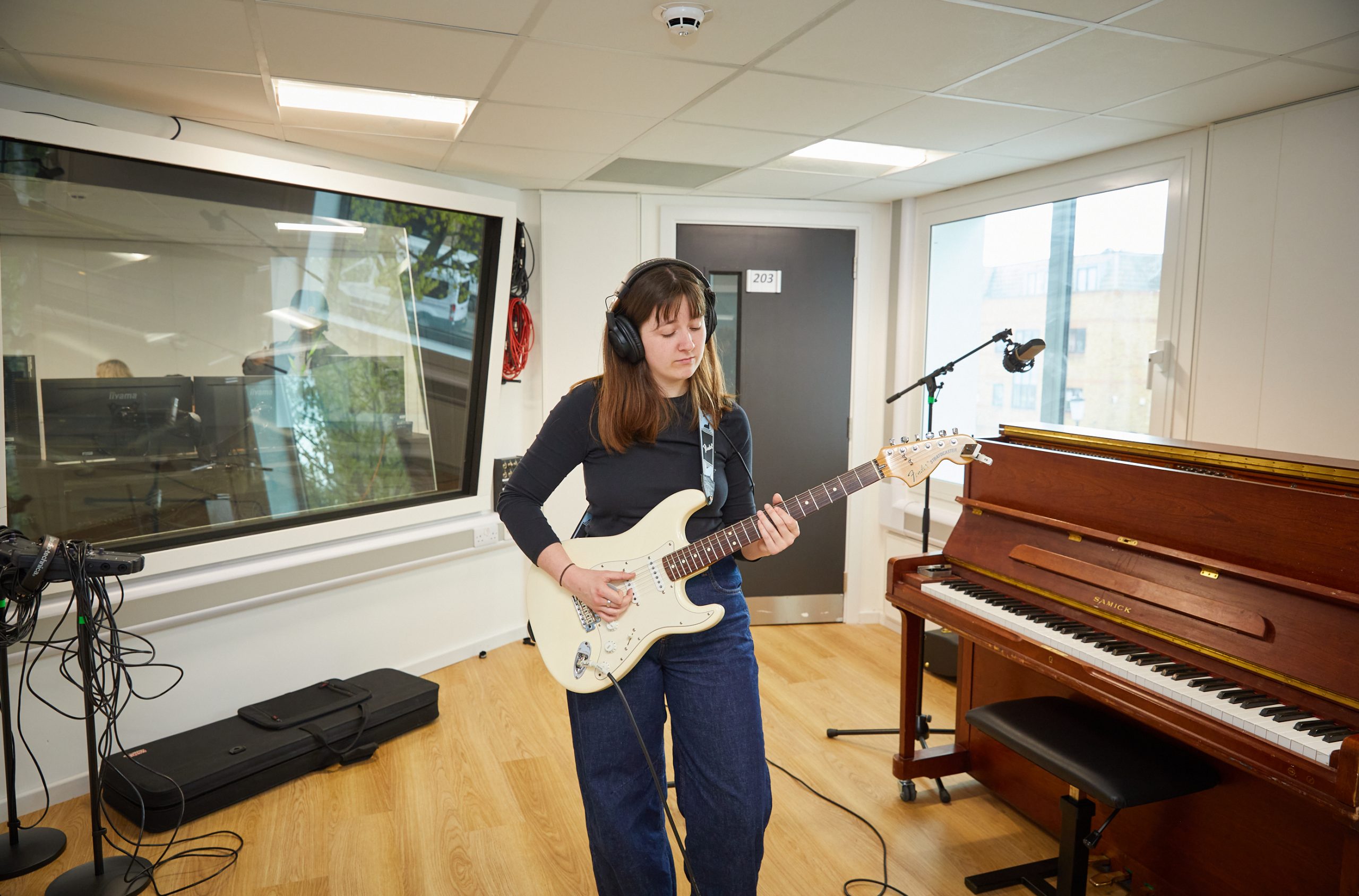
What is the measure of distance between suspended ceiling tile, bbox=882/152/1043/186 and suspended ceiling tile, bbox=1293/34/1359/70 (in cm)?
120

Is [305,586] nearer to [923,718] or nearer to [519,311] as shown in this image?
[519,311]

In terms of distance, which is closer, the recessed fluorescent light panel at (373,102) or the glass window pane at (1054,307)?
the recessed fluorescent light panel at (373,102)

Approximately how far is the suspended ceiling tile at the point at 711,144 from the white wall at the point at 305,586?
859mm

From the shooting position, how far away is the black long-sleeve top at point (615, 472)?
5.82ft

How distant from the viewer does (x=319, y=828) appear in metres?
2.54

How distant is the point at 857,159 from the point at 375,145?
1951mm

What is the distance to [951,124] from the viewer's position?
112 inches

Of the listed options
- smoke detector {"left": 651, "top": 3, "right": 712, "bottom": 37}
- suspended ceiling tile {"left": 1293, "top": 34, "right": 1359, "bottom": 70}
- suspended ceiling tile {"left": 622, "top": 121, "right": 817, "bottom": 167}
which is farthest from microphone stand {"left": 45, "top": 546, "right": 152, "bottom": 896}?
suspended ceiling tile {"left": 1293, "top": 34, "right": 1359, "bottom": 70}

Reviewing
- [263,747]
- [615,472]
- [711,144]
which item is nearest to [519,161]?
[711,144]

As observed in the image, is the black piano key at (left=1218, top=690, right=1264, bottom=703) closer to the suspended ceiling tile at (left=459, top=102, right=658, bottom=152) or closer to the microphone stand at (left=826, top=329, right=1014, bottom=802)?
the microphone stand at (left=826, top=329, right=1014, bottom=802)

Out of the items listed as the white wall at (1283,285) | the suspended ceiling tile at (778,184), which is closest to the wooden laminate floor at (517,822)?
the white wall at (1283,285)

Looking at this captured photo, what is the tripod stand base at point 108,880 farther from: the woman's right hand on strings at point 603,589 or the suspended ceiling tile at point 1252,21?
the suspended ceiling tile at point 1252,21

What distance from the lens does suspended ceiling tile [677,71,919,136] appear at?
7.97 ft

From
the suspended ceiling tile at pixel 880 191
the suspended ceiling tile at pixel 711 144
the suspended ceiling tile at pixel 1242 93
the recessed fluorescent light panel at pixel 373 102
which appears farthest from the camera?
the suspended ceiling tile at pixel 880 191
